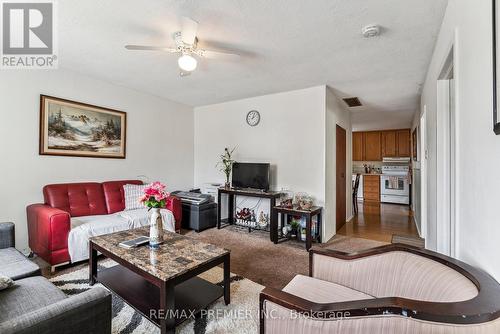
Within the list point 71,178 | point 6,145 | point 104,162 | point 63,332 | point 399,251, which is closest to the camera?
point 63,332

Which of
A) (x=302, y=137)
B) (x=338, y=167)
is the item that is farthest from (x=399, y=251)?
(x=338, y=167)

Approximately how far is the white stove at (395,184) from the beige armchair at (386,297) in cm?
649

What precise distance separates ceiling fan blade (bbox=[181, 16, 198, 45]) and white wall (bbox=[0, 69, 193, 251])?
2.25 metres

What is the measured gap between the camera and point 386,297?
0.90 m

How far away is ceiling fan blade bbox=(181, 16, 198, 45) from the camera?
76.1 inches

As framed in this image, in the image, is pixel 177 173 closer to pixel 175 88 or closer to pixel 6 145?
pixel 175 88

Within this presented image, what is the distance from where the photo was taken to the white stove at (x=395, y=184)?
267 inches

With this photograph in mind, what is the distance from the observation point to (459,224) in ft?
4.67

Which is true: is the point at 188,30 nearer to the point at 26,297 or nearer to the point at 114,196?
the point at 26,297

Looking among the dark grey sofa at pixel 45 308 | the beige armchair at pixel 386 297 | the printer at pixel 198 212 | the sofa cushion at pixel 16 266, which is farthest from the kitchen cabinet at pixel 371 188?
the sofa cushion at pixel 16 266

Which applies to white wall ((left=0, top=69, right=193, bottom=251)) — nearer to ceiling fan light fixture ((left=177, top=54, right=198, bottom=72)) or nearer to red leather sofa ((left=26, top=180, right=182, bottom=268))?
red leather sofa ((left=26, top=180, right=182, bottom=268))

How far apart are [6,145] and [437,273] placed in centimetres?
417

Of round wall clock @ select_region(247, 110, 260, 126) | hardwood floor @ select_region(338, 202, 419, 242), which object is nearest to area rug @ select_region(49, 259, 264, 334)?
hardwood floor @ select_region(338, 202, 419, 242)

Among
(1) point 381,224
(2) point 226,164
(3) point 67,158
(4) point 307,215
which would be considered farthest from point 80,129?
(1) point 381,224
